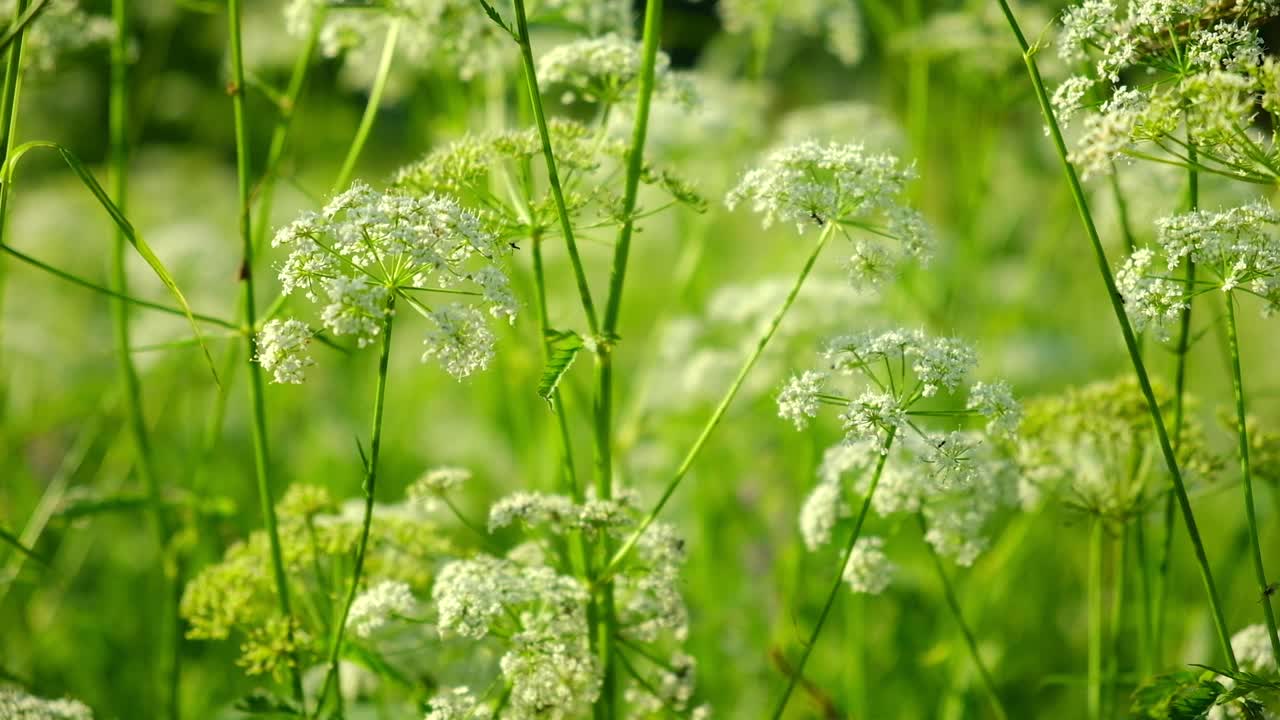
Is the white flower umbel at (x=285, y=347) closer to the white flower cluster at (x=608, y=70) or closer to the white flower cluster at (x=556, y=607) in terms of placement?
the white flower cluster at (x=556, y=607)

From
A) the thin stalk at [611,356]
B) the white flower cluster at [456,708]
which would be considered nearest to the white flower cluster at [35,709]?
the white flower cluster at [456,708]

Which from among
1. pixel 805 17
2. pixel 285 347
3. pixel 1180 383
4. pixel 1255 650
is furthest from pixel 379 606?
pixel 805 17

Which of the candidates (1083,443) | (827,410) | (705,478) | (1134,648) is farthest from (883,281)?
(827,410)

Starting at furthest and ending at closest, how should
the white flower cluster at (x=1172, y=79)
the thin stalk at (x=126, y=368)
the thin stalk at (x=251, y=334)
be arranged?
the thin stalk at (x=126, y=368)
the thin stalk at (x=251, y=334)
the white flower cluster at (x=1172, y=79)

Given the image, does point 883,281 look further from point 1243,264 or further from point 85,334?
point 85,334

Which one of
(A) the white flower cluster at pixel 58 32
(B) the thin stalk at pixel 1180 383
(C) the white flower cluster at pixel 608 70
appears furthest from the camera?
(A) the white flower cluster at pixel 58 32

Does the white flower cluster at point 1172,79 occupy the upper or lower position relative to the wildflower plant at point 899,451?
upper

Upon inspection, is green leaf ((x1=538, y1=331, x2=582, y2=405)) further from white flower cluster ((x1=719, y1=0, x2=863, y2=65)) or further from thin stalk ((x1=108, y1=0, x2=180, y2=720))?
white flower cluster ((x1=719, y1=0, x2=863, y2=65))

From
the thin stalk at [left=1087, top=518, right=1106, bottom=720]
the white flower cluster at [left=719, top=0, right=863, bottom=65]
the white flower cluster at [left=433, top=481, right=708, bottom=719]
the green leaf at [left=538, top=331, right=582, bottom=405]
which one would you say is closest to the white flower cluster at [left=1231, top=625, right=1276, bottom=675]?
the thin stalk at [left=1087, top=518, right=1106, bottom=720]
